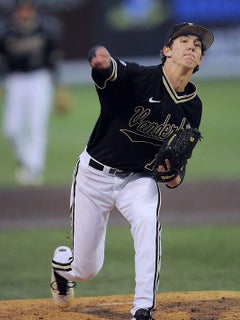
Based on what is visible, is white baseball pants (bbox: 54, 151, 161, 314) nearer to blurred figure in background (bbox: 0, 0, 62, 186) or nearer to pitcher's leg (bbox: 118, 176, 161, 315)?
pitcher's leg (bbox: 118, 176, 161, 315)

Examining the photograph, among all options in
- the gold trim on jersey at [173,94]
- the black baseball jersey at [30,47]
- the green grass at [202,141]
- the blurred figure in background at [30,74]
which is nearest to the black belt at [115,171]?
the gold trim on jersey at [173,94]

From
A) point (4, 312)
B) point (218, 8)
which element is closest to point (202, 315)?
point (4, 312)

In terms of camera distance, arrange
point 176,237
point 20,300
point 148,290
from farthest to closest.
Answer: point 176,237 → point 20,300 → point 148,290

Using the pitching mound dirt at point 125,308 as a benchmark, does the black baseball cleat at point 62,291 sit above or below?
above

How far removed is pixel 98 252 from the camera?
664 centimetres

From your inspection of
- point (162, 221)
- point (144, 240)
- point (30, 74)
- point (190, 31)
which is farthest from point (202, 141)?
point (144, 240)

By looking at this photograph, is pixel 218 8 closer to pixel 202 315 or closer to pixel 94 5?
pixel 94 5

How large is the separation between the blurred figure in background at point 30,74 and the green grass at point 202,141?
588 millimetres

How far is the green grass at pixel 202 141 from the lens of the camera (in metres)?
15.7

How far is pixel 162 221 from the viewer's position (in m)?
11.5

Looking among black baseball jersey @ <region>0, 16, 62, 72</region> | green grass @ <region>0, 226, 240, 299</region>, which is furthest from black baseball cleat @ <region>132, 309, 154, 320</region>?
black baseball jersey @ <region>0, 16, 62, 72</region>

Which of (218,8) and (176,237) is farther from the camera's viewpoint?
(218,8)

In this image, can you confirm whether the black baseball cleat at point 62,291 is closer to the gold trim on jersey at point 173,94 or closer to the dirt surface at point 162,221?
the dirt surface at point 162,221

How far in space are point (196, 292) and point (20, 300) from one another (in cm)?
133
